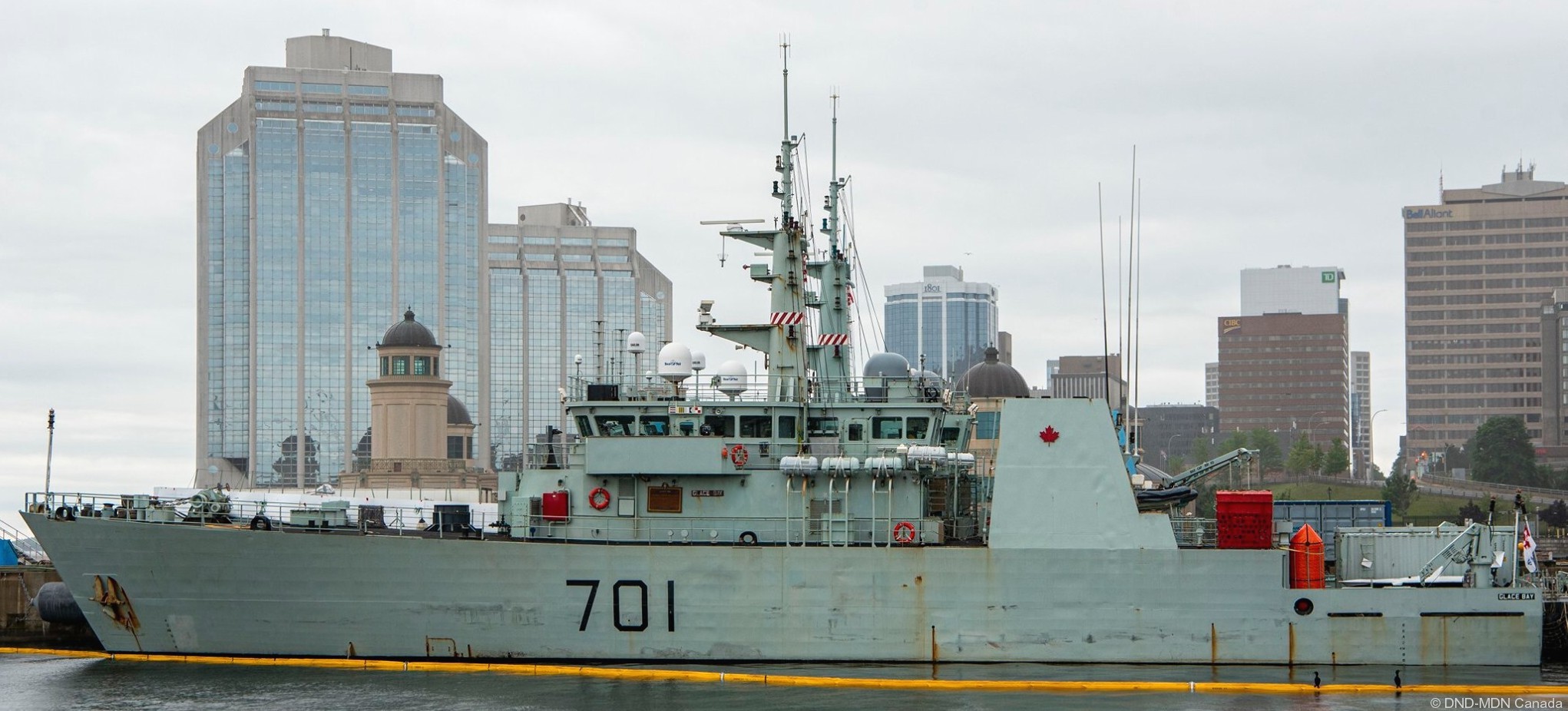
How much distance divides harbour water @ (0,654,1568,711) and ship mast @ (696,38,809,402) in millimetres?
6059

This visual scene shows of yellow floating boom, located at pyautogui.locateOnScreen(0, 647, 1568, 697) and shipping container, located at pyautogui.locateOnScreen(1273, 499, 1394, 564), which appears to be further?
shipping container, located at pyautogui.locateOnScreen(1273, 499, 1394, 564)

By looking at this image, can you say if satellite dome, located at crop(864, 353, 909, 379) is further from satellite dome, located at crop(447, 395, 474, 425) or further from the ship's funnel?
satellite dome, located at crop(447, 395, 474, 425)

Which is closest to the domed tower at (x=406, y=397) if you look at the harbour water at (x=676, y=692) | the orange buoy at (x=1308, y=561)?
the harbour water at (x=676, y=692)

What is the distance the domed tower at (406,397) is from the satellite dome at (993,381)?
3136cm

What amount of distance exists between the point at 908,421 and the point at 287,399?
8957cm

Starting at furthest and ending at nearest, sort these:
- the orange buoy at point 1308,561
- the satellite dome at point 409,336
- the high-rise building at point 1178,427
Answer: the high-rise building at point 1178,427 < the satellite dome at point 409,336 < the orange buoy at point 1308,561

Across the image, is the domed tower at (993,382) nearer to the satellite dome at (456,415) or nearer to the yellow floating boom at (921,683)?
the satellite dome at (456,415)

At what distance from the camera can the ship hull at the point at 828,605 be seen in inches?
1033

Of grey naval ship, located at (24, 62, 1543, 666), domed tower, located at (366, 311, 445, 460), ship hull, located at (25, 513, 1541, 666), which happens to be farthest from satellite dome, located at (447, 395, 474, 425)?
ship hull, located at (25, 513, 1541, 666)

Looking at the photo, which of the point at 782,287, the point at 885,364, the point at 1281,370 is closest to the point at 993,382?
the point at 885,364

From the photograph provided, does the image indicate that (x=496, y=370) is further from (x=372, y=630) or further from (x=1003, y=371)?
(x=372, y=630)

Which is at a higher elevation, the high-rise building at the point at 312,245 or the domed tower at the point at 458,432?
the high-rise building at the point at 312,245

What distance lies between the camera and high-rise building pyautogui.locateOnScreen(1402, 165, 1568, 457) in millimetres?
126562

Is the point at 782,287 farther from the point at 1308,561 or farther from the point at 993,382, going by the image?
the point at 993,382
